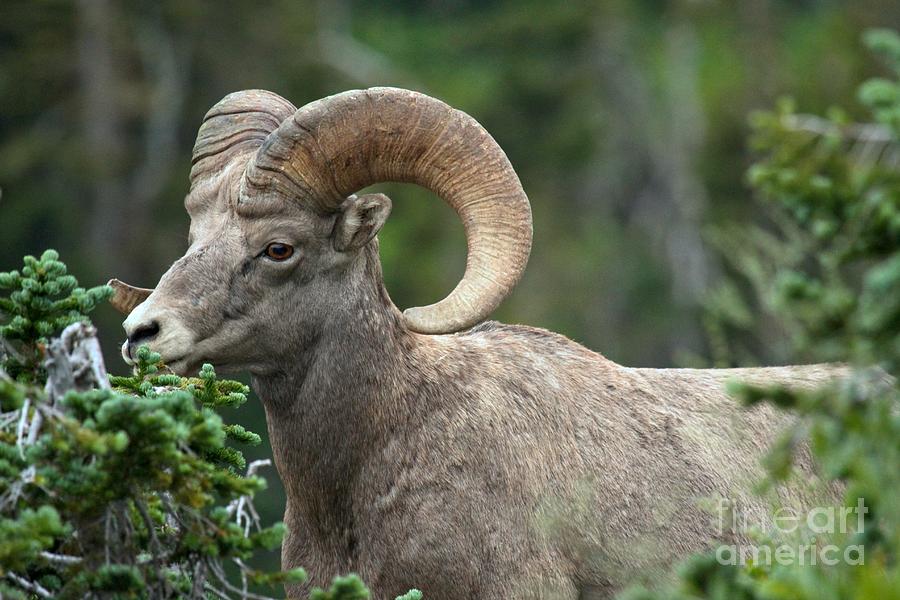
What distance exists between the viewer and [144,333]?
7109mm

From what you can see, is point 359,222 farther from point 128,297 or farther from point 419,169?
point 128,297

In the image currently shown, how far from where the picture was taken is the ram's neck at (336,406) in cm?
749

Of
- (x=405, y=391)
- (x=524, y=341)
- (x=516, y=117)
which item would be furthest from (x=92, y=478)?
(x=516, y=117)

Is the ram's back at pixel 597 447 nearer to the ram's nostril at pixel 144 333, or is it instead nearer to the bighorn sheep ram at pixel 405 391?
the bighorn sheep ram at pixel 405 391

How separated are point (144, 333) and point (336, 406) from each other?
964 mm

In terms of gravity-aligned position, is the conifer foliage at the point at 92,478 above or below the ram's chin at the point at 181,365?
below

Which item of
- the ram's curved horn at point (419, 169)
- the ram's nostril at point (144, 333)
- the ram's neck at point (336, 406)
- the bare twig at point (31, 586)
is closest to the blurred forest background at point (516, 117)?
the ram's curved horn at point (419, 169)

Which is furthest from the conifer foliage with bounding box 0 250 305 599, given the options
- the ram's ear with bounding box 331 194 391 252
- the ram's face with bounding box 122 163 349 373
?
the ram's ear with bounding box 331 194 391 252

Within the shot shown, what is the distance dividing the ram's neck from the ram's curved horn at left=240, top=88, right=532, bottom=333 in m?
0.29

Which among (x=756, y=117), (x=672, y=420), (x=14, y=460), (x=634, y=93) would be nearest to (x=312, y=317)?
(x=672, y=420)

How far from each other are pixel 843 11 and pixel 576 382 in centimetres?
3713

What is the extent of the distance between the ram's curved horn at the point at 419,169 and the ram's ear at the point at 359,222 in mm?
92

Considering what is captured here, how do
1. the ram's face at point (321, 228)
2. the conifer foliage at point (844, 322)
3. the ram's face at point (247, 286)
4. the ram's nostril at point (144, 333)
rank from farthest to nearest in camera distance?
the ram's face at point (321, 228), the ram's face at point (247, 286), the ram's nostril at point (144, 333), the conifer foliage at point (844, 322)

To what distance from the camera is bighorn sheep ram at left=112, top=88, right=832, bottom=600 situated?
7.23 metres
